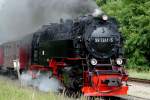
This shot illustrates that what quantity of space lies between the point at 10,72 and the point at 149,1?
11956 mm

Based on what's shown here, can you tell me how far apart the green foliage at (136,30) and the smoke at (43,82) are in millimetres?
12514

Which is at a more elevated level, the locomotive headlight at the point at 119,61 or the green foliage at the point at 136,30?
the green foliage at the point at 136,30

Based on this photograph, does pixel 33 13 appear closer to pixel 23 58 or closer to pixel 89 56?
pixel 23 58

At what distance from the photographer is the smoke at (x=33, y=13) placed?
15.4 metres

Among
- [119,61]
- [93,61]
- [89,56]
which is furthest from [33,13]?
[119,61]

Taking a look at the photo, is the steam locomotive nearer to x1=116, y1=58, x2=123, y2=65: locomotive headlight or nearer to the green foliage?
x1=116, y1=58, x2=123, y2=65: locomotive headlight

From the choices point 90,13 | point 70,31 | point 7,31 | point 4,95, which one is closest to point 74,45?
point 70,31

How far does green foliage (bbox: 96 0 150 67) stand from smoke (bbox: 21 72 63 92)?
1251cm

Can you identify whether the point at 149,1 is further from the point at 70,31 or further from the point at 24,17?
the point at 70,31

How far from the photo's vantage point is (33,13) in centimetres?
1800

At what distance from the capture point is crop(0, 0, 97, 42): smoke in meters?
15.4

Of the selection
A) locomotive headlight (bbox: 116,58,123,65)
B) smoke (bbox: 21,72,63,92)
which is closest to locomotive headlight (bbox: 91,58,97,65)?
locomotive headlight (bbox: 116,58,123,65)

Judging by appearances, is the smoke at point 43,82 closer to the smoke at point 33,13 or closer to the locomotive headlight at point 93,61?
the locomotive headlight at point 93,61

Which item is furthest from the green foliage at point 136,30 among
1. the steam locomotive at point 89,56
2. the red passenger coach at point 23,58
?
the steam locomotive at point 89,56
